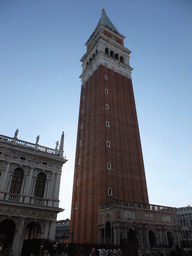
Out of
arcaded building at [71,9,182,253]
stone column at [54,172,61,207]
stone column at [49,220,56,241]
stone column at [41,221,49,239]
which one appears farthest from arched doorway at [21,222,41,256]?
arcaded building at [71,9,182,253]

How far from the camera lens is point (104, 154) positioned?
3825 cm

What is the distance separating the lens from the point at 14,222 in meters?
23.9

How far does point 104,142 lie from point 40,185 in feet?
51.4

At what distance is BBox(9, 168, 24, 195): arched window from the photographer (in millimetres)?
25609

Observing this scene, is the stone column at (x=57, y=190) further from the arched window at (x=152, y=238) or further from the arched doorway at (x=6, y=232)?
the arched window at (x=152, y=238)

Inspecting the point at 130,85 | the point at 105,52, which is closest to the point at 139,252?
the point at 130,85

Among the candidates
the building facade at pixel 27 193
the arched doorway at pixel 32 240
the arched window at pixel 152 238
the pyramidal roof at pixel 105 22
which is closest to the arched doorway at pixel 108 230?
the arched window at pixel 152 238

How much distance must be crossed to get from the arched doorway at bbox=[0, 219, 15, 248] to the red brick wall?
1273 centimetres

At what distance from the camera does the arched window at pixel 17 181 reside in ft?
84.0

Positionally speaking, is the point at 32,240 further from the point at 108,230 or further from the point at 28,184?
the point at 108,230

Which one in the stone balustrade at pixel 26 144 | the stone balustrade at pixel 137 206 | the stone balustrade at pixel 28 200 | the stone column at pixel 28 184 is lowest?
the stone balustrade at pixel 28 200

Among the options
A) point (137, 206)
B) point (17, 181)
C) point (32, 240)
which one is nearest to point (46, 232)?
point (32, 240)

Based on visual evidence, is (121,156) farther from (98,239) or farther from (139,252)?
(139,252)

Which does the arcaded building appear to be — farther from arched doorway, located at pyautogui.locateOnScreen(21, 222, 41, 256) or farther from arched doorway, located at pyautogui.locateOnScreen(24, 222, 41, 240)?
arched doorway, located at pyautogui.locateOnScreen(21, 222, 41, 256)
